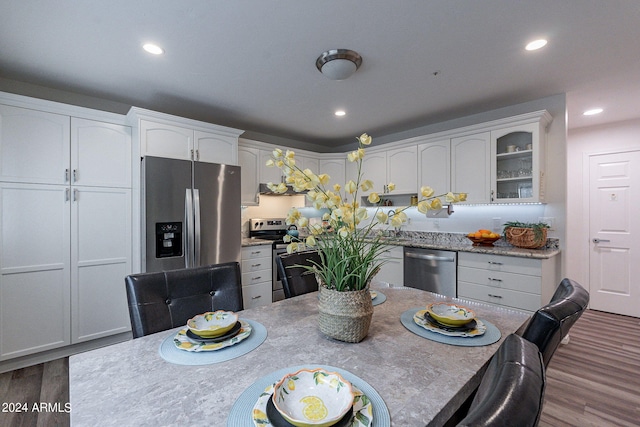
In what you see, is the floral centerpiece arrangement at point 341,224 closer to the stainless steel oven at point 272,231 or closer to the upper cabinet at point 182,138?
the upper cabinet at point 182,138

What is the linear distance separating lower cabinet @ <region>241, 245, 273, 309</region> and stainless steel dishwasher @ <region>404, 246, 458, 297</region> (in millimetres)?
1674

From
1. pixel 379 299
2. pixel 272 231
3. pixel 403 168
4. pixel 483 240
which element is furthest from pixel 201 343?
pixel 403 168

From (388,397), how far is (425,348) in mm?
333

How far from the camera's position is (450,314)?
125 cm

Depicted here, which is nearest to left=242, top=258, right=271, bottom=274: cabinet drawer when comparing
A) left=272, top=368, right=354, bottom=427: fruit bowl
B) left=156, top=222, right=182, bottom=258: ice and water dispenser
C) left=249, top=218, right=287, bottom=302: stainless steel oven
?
left=249, top=218, right=287, bottom=302: stainless steel oven

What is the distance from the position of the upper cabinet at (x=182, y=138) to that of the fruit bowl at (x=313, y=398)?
2720 millimetres

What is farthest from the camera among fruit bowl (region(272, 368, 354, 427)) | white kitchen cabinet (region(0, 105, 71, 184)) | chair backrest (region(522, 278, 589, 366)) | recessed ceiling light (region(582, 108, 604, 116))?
recessed ceiling light (region(582, 108, 604, 116))

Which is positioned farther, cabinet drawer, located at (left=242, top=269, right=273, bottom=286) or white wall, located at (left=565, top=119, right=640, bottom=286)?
white wall, located at (left=565, top=119, right=640, bottom=286)

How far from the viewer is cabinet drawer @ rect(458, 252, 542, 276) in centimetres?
254

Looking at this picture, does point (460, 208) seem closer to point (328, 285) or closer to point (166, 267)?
point (328, 285)

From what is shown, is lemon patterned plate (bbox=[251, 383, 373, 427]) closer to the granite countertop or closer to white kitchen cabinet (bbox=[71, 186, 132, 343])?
the granite countertop

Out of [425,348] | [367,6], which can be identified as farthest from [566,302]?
[367,6]

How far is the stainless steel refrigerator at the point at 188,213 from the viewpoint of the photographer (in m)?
2.62

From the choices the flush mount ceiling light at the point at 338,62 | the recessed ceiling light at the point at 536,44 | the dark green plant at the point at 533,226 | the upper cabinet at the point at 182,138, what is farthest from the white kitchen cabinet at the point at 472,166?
the upper cabinet at the point at 182,138
